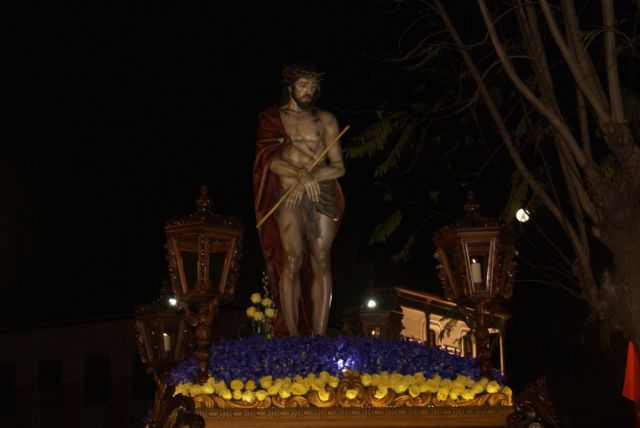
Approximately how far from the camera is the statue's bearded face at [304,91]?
431 inches

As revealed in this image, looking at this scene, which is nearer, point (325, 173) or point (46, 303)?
point (325, 173)

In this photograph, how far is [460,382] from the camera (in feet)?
30.1

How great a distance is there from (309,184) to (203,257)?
5.83 ft

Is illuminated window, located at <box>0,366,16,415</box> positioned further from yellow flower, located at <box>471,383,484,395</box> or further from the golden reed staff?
yellow flower, located at <box>471,383,484,395</box>

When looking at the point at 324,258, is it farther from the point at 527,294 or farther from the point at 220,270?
the point at 527,294

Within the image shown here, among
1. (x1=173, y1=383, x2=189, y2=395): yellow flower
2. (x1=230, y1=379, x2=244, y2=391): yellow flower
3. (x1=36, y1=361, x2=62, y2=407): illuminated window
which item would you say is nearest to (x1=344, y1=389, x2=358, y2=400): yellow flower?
(x1=230, y1=379, x2=244, y2=391): yellow flower

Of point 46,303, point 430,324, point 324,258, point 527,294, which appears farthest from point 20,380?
point 324,258

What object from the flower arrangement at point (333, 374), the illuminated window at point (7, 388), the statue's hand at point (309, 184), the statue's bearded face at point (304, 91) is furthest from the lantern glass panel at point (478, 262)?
the illuminated window at point (7, 388)

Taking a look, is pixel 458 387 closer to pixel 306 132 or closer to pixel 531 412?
pixel 531 412

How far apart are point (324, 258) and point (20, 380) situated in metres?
27.8

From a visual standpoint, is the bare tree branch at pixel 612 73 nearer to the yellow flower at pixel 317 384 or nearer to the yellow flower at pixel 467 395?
the yellow flower at pixel 467 395

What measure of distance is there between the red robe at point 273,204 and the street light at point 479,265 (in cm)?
159

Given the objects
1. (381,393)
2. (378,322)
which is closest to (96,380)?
(378,322)

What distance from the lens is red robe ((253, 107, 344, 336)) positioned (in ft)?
36.1
